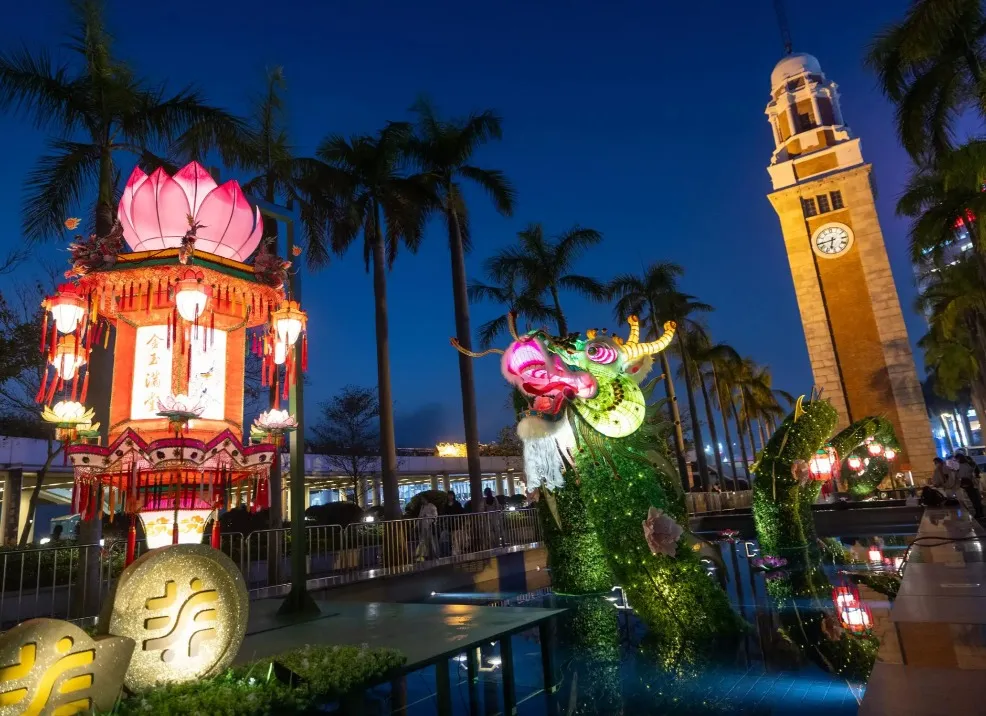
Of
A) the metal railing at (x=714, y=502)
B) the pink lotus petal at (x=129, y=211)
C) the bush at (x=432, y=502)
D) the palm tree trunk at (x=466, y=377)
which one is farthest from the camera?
the metal railing at (x=714, y=502)

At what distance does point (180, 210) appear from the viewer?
18.6 feet

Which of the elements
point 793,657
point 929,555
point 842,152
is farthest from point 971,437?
point 793,657

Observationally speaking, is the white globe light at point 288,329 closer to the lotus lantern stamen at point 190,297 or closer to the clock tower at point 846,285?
the lotus lantern stamen at point 190,297

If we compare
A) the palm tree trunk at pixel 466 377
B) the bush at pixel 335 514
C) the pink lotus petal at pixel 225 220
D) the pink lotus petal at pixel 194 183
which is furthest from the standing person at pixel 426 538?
the pink lotus petal at pixel 194 183

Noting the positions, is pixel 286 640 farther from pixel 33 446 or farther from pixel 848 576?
pixel 33 446

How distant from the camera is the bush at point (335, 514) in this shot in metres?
16.9

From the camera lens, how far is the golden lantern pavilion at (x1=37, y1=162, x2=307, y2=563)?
17.7 feet

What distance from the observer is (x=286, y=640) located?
17.1 ft

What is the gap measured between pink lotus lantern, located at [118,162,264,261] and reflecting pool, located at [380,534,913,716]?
4.50 m

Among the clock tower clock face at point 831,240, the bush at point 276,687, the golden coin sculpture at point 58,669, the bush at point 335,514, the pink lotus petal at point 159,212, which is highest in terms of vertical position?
the clock tower clock face at point 831,240

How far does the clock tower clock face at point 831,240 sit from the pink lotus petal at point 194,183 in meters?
35.1

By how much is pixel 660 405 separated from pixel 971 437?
345 feet

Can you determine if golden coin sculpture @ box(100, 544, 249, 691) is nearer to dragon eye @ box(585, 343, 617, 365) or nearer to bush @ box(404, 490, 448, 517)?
dragon eye @ box(585, 343, 617, 365)

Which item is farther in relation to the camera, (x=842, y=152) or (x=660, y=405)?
(x=842, y=152)
